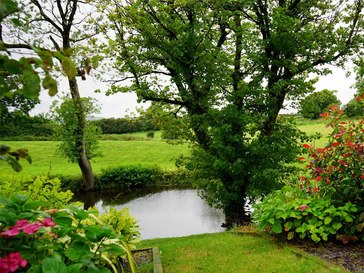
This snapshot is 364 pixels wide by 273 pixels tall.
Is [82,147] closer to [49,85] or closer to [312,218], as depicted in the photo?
[312,218]

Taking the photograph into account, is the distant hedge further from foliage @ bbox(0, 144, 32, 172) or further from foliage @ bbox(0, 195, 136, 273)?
foliage @ bbox(0, 144, 32, 172)

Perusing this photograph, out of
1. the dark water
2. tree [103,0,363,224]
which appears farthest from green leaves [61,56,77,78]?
the dark water

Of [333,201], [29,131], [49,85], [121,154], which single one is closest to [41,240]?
[49,85]

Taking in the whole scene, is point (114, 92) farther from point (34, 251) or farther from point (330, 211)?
point (34, 251)

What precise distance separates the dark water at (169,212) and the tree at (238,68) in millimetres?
3294

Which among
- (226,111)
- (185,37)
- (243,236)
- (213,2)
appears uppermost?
(213,2)

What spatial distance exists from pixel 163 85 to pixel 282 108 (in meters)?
3.85

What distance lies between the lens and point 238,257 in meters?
5.02

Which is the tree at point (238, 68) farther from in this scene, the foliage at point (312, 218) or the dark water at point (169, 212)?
the foliage at point (312, 218)

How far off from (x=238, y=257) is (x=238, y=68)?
758cm

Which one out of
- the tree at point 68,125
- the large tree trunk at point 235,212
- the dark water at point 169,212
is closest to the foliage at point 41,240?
the large tree trunk at point 235,212

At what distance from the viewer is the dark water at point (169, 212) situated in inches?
545

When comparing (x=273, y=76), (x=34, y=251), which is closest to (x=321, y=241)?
(x=34, y=251)

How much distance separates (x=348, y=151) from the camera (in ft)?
16.9
